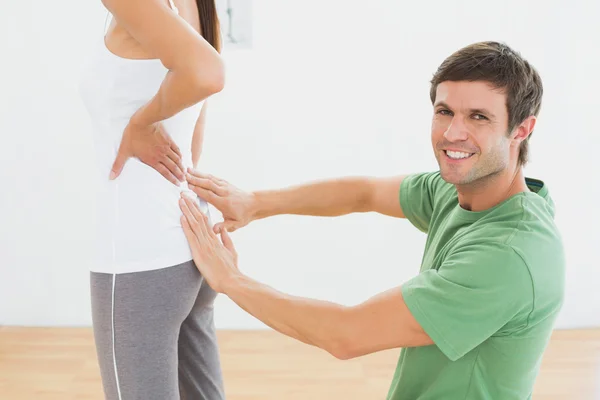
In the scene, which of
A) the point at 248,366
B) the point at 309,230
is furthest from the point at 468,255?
the point at 309,230

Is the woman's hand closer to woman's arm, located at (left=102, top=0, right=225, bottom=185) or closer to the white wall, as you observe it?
woman's arm, located at (left=102, top=0, right=225, bottom=185)

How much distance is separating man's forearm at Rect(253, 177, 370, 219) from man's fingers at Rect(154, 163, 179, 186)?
19.3 inches

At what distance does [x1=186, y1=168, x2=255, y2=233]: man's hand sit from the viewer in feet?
4.28

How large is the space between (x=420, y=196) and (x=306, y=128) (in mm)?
1534

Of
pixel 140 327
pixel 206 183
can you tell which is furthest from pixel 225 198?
pixel 140 327

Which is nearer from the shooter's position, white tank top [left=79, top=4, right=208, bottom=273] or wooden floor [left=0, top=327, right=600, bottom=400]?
white tank top [left=79, top=4, right=208, bottom=273]

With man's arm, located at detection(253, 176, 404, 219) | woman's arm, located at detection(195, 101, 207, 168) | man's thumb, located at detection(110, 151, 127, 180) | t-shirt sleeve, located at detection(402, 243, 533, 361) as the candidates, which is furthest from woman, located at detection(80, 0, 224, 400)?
man's arm, located at detection(253, 176, 404, 219)

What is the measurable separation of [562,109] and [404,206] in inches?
71.4

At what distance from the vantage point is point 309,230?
326 centimetres

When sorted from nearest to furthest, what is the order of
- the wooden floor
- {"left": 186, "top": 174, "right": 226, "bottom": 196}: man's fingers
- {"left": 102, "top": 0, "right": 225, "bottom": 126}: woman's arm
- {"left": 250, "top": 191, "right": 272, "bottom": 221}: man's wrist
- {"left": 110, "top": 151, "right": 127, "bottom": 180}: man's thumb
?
{"left": 102, "top": 0, "right": 225, "bottom": 126}: woman's arm → {"left": 110, "top": 151, "right": 127, "bottom": 180}: man's thumb → {"left": 186, "top": 174, "right": 226, "bottom": 196}: man's fingers → {"left": 250, "top": 191, "right": 272, "bottom": 221}: man's wrist → the wooden floor

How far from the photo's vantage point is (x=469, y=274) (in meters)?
1.24

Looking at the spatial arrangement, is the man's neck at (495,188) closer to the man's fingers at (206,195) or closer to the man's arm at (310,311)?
the man's arm at (310,311)

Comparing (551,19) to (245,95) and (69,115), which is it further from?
(69,115)

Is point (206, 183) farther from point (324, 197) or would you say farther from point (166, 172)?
→ point (324, 197)
